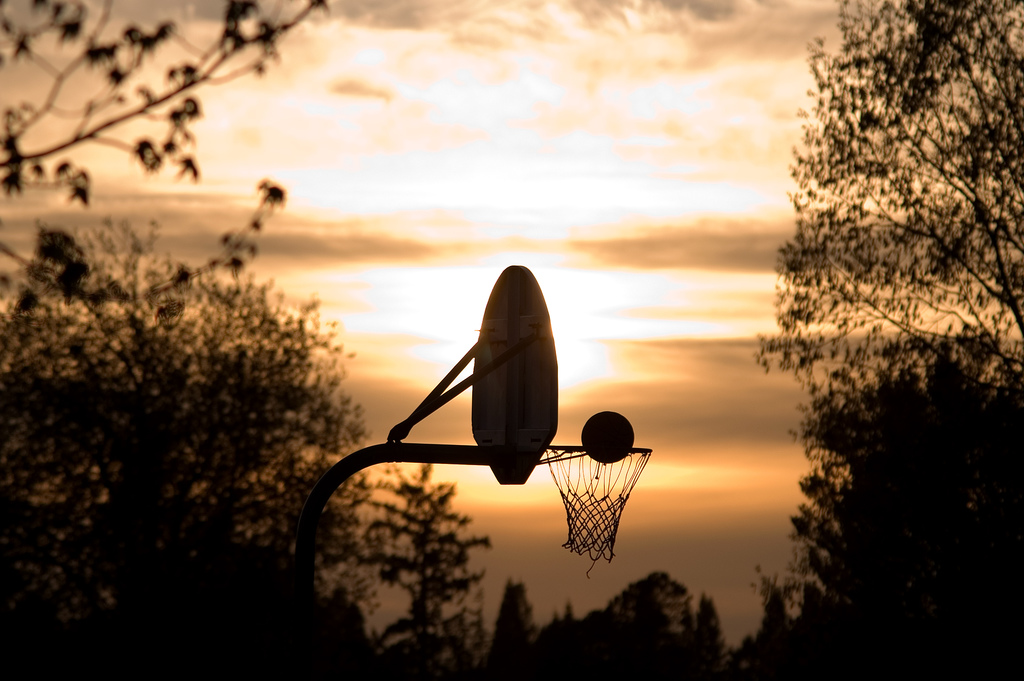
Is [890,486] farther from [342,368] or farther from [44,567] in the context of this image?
[44,567]

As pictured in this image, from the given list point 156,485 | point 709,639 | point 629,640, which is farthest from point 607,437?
point 709,639

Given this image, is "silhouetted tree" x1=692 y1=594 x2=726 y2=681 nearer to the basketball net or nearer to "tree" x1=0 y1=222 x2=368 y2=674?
"tree" x1=0 y1=222 x2=368 y2=674

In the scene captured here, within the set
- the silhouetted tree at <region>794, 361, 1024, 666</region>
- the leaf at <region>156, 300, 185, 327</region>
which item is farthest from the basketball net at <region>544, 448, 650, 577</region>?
the silhouetted tree at <region>794, 361, 1024, 666</region>

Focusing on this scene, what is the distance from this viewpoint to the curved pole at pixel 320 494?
8.11 m

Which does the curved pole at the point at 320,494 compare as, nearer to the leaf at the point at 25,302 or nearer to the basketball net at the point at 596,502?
the basketball net at the point at 596,502

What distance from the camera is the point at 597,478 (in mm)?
10391

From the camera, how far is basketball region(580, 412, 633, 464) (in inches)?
379

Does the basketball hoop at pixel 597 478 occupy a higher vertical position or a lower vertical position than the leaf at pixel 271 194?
lower

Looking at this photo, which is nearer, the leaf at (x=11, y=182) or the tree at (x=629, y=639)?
the leaf at (x=11, y=182)

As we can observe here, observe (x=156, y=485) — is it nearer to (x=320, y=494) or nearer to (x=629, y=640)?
(x=320, y=494)

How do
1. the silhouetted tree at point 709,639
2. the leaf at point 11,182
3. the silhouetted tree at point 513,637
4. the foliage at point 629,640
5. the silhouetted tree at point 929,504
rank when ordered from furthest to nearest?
1. the silhouetted tree at point 709,639
2. the silhouetted tree at point 513,637
3. the foliage at point 629,640
4. the silhouetted tree at point 929,504
5. the leaf at point 11,182

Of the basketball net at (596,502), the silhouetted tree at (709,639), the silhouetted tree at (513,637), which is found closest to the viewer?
the basketball net at (596,502)

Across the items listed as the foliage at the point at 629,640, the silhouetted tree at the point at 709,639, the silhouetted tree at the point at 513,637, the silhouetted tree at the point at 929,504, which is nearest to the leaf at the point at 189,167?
the silhouetted tree at the point at 929,504

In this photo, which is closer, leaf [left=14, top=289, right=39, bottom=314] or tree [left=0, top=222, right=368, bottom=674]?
leaf [left=14, top=289, right=39, bottom=314]
